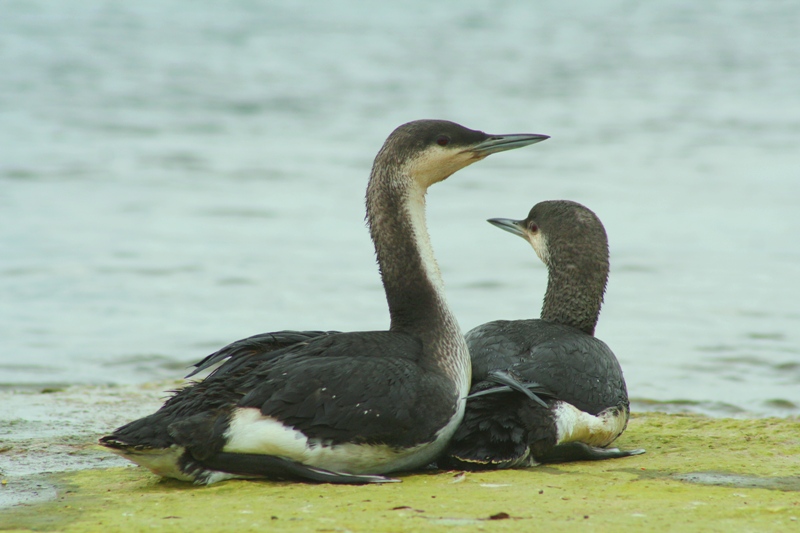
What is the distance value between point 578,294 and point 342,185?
883 cm

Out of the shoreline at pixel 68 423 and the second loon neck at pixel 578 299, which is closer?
the shoreline at pixel 68 423

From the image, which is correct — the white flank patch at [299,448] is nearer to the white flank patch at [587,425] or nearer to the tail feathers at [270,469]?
the tail feathers at [270,469]

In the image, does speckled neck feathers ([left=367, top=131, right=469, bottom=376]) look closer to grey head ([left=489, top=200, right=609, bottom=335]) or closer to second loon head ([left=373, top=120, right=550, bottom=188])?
second loon head ([left=373, top=120, right=550, bottom=188])

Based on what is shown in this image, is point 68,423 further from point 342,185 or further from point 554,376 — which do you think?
point 342,185

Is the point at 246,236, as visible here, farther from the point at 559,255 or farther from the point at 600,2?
the point at 600,2

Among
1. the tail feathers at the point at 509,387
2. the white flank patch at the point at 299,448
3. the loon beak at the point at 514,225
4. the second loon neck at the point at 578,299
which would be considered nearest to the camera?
the white flank patch at the point at 299,448

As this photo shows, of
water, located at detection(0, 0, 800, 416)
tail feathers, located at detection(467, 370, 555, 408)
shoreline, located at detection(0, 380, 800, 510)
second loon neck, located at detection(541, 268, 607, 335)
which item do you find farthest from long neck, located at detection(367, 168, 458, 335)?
water, located at detection(0, 0, 800, 416)

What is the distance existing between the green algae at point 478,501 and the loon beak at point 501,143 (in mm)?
1547

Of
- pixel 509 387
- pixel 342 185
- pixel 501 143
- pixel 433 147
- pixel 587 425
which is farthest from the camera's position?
pixel 342 185

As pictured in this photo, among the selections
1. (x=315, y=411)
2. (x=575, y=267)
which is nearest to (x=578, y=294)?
(x=575, y=267)

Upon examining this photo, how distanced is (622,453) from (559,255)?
124cm

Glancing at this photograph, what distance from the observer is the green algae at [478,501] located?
12.1ft

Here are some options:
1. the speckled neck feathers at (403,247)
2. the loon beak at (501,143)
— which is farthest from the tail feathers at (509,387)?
the loon beak at (501,143)

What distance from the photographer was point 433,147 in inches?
202
